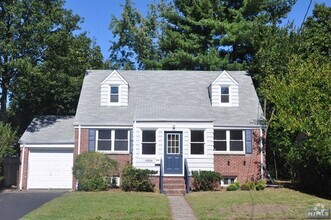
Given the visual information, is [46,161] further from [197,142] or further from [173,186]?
[197,142]

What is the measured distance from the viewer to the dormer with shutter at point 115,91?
24891mm

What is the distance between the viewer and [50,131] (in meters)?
25.2

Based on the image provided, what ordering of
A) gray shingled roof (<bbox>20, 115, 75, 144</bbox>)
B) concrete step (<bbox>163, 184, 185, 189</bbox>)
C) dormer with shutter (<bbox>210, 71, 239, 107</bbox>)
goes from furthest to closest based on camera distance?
dormer with shutter (<bbox>210, 71, 239, 107</bbox>)
gray shingled roof (<bbox>20, 115, 75, 144</bbox>)
concrete step (<bbox>163, 184, 185, 189</bbox>)

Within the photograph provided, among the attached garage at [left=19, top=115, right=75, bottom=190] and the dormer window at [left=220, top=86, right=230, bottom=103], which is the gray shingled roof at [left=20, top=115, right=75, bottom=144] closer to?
the attached garage at [left=19, top=115, right=75, bottom=190]

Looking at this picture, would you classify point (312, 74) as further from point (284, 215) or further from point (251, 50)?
point (251, 50)

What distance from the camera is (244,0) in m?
34.8

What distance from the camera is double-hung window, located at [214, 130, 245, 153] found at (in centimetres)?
2294

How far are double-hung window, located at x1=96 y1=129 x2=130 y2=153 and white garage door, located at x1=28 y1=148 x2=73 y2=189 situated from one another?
2441 mm

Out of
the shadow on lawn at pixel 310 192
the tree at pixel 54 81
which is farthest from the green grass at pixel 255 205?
the tree at pixel 54 81

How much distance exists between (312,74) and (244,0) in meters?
16.8

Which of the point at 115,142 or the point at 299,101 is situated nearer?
the point at 299,101

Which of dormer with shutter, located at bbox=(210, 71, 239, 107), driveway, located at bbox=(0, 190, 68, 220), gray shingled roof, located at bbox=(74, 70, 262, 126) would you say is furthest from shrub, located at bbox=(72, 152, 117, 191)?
dormer with shutter, located at bbox=(210, 71, 239, 107)

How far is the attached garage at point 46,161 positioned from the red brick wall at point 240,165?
866cm

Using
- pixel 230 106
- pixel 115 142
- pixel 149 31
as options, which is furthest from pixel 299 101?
pixel 149 31
